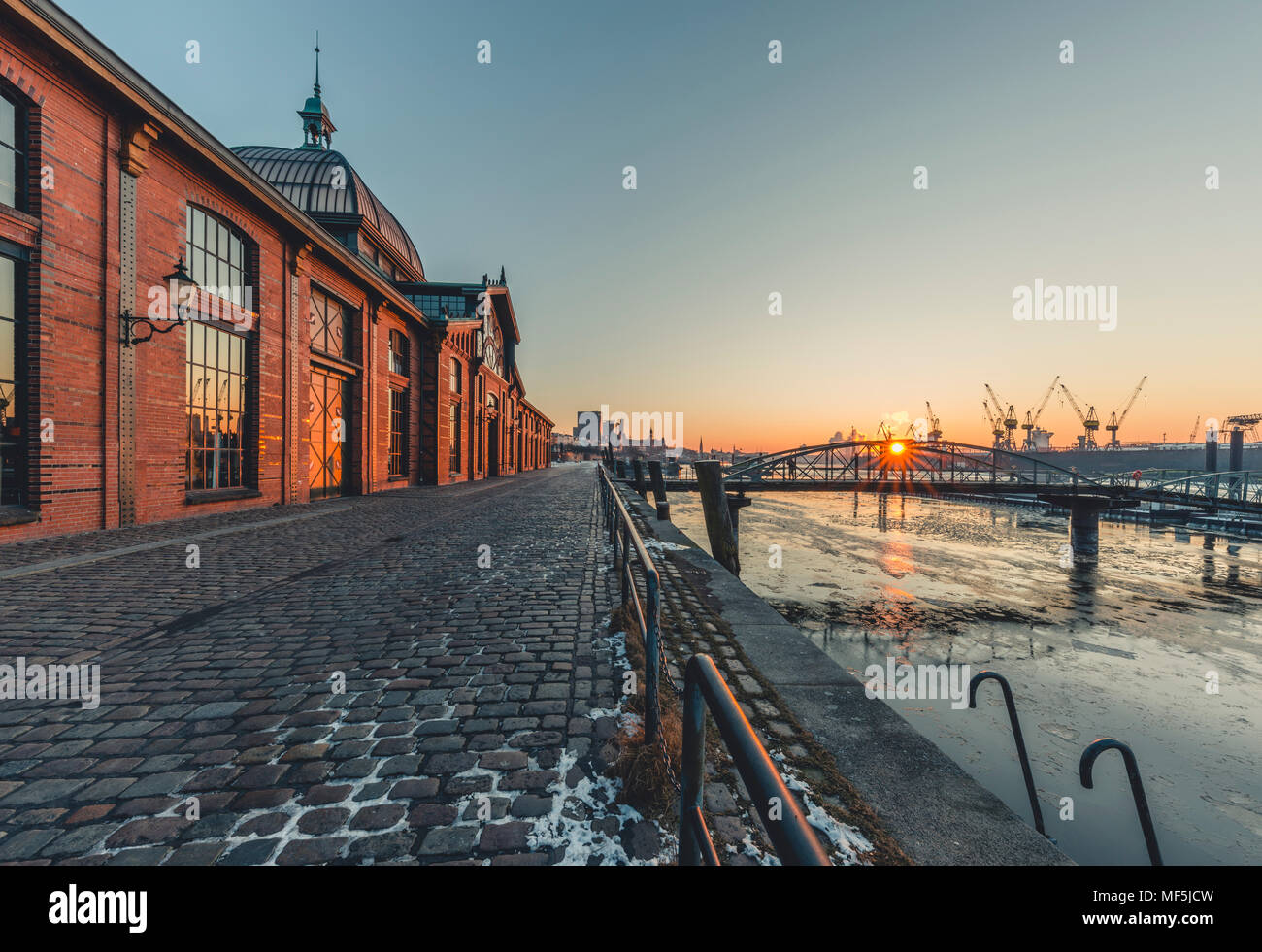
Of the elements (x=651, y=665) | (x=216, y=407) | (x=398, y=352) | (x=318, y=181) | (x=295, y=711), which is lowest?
(x=295, y=711)

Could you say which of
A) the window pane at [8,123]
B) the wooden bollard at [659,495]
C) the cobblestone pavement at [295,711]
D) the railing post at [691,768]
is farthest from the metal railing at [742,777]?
the wooden bollard at [659,495]

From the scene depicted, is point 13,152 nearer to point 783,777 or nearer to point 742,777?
point 742,777

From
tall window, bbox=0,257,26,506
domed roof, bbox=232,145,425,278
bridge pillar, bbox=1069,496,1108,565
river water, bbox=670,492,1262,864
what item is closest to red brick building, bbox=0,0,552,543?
tall window, bbox=0,257,26,506

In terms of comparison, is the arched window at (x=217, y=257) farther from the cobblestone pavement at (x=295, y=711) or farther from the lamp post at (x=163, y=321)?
the cobblestone pavement at (x=295, y=711)

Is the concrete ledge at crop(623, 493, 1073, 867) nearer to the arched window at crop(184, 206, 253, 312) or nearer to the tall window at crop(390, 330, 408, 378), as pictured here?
the arched window at crop(184, 206, 253, 312)

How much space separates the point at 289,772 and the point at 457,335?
87.7ft

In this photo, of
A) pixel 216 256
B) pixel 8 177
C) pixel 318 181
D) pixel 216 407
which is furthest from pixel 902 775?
Answer: pixel 318 181

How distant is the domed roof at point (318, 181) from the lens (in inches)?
918

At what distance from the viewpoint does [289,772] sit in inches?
99.8

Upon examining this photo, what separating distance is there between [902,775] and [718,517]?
1228cm

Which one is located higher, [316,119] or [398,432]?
[316,119]

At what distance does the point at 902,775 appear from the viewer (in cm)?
287

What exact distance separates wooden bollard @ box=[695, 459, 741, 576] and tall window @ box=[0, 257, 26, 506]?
1438cm
